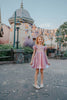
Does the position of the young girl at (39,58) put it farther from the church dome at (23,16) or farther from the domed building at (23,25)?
the church dome at (23,16)

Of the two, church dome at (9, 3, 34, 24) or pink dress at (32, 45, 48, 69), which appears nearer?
pink dress at (32, 45, 48, 69)

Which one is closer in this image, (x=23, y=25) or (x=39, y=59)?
(x=39, y=59)

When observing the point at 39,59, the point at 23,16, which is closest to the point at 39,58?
the point at 39,59

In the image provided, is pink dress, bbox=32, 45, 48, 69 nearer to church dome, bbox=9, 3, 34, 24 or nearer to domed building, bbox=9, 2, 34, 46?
domed building, bbox=9, 2, 34, 46

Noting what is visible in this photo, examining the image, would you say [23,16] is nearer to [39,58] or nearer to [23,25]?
[23,25]

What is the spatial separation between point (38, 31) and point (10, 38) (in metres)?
4.03

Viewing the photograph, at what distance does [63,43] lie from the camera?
17484 millimetres

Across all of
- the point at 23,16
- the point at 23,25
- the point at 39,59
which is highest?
the point at 23,16

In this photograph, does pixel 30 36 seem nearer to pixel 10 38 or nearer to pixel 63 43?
pixel 10 38

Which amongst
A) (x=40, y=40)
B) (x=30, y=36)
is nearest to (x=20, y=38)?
(x=30, y=36)

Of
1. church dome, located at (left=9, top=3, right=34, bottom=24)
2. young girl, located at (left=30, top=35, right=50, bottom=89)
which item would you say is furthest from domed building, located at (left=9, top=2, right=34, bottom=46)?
young girl, located at (left=30, top=35, right=50, bottom=89)

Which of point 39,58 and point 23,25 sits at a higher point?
point 23,25

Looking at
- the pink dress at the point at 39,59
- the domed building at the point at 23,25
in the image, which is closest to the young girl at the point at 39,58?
the pink dress at the point at 39,59

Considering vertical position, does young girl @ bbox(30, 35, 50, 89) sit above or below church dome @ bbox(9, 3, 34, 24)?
below
